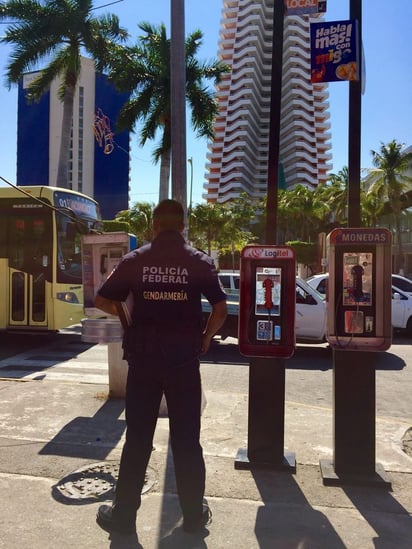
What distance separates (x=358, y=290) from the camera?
167 inches

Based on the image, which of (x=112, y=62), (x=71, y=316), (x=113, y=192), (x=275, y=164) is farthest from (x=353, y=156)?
(x=113, y=192)

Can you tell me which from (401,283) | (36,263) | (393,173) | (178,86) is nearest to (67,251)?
(36,263)

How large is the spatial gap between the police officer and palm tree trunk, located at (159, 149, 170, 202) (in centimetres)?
1953

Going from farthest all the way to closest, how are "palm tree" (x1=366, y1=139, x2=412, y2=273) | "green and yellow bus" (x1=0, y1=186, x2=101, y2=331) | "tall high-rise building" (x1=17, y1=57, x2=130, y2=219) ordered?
1. "tall high-rise building" (x1=17, y1=57, x2=130, y2=219)
2. "palm tree" (x1=366, y1=139, x2=412, y2=273)
3. "green and yellow bus" (x1=0, y1=186, x2=101, y2=331)

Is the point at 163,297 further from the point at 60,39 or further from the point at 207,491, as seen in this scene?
the point at 60,39

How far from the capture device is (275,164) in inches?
174

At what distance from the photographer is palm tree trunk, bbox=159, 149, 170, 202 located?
22672mm

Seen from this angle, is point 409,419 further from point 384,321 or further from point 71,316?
point 71,316

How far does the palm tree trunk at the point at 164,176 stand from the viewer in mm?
22672

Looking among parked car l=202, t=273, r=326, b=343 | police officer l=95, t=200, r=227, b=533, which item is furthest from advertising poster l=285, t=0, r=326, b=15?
parked car l=202, t=273, r=326, b=343

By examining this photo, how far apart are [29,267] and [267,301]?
8090 millimetres

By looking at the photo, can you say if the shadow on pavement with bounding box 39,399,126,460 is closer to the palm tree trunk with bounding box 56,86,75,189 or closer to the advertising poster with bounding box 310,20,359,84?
the advertising poster with bounding box 310,20,359,84

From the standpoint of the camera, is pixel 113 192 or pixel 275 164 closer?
pixel 275 164

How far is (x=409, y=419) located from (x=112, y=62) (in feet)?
68.4
